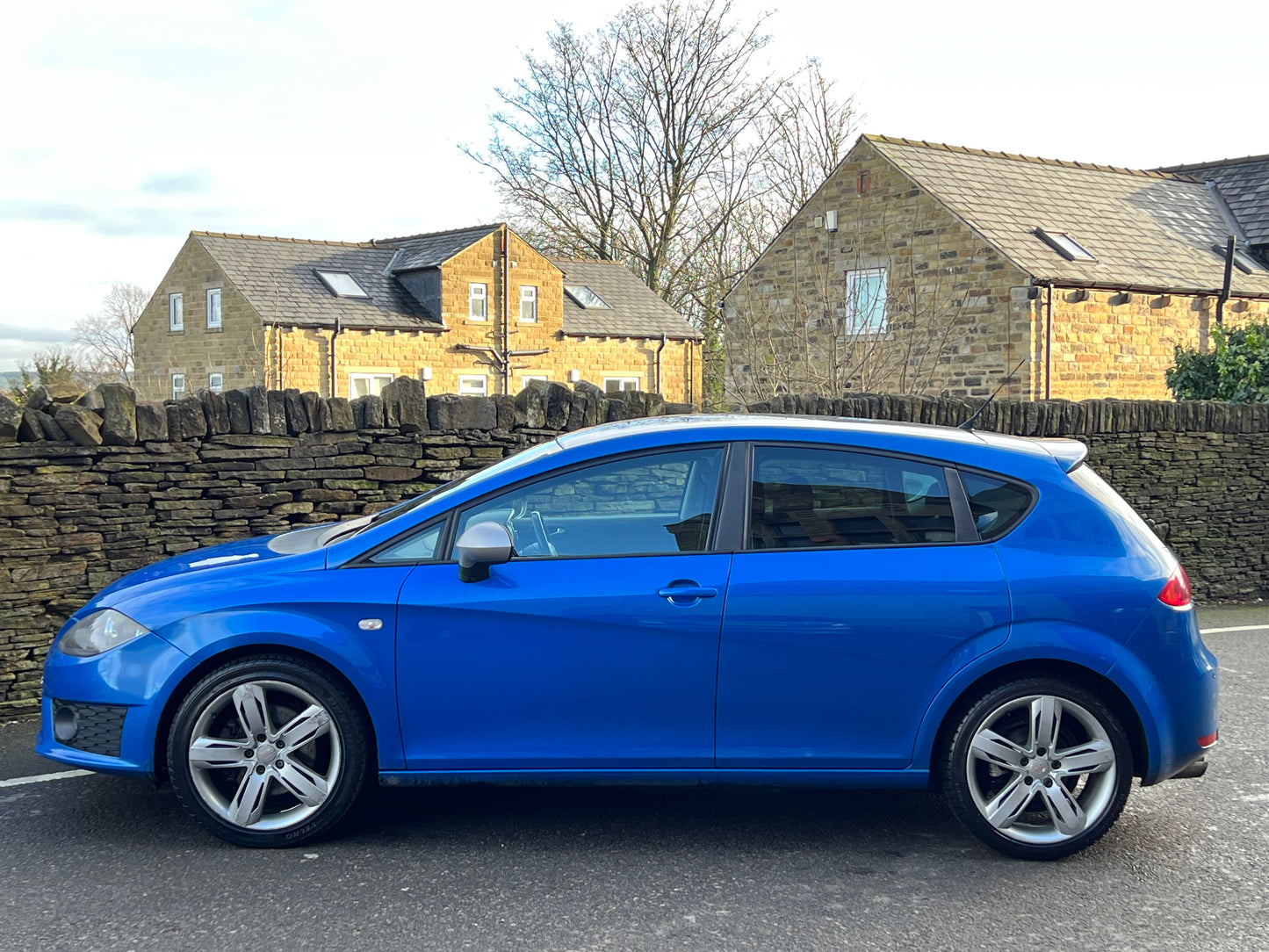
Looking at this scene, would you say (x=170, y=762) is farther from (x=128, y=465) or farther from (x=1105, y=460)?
(x=1105, y=460)

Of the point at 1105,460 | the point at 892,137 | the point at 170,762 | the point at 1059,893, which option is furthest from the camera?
the point at 892,137

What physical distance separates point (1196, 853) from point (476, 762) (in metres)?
2.75

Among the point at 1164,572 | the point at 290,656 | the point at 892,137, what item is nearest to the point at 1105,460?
the point at 1164,572

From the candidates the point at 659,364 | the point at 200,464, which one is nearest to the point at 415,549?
the point at 200,464

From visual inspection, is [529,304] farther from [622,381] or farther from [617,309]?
[622,381]

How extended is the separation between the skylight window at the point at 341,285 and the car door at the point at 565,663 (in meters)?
43.1

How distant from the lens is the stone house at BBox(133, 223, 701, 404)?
44625mm

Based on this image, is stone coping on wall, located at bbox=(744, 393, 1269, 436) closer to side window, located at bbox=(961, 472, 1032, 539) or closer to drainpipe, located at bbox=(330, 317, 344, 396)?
side window, located at bbox=(961, 472, 1032, 539)

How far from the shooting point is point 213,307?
152 feet

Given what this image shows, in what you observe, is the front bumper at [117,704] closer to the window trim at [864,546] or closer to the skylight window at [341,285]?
the window trim at [864,546]

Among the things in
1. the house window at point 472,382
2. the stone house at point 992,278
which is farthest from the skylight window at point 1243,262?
the house window at point 472,382

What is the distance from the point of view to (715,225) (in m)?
47.4

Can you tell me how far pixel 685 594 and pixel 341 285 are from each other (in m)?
44.2

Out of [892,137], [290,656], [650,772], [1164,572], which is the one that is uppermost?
[892,137]
